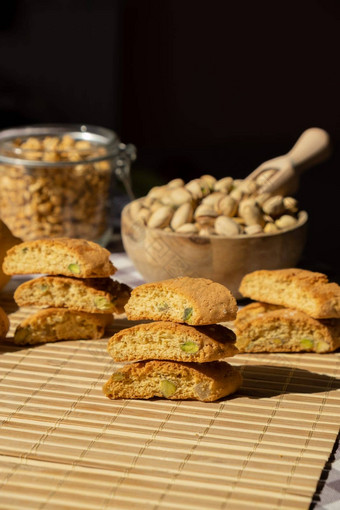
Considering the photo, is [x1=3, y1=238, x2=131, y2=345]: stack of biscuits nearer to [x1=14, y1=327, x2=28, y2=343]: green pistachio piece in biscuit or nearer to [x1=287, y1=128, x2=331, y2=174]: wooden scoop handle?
[x1=14, y1=327, x2=28, y2=343]: green pistachio piece in biscuit

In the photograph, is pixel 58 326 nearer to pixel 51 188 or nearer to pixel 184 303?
pixel 184 303

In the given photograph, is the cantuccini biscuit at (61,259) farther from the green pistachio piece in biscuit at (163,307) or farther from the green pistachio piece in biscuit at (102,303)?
the green pistachio piece in biscuit at (163,307)

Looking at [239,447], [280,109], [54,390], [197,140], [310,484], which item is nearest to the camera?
[310,484]

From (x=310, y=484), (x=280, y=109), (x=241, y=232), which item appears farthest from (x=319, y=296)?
(x=280, y=109)

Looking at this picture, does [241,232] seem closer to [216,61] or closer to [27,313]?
[27,313]

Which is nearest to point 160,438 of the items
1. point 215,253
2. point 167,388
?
point 167,388

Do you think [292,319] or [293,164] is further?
[293,164]
